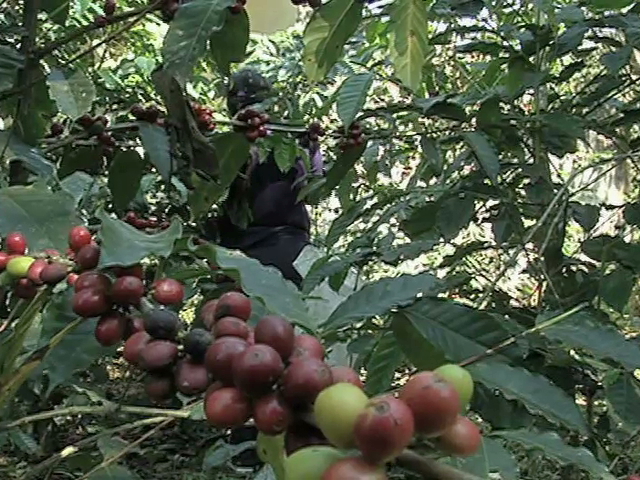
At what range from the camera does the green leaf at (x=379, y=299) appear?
65cm

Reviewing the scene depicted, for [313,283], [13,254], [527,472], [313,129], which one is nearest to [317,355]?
[13,254]

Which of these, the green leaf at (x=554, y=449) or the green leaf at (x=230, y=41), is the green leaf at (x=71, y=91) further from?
the green leaf at (x=554, y=449)

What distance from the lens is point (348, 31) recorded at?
0.90 meters

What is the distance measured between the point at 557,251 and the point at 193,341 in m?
1.02

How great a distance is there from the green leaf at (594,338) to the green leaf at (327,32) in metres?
0.38

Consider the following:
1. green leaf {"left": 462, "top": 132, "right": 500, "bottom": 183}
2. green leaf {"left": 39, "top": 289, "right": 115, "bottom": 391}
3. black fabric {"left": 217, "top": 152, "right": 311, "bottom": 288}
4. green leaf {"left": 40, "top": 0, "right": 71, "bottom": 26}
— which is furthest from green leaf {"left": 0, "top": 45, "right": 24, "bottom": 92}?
black fabric {"left": 217, "top": 152, "right": 311, "bottom": 288}

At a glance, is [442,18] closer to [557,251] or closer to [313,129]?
[313,129]

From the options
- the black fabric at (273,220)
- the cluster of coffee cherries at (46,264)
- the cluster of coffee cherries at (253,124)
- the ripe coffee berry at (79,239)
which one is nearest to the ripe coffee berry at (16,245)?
the cluster of coffee cherries at (46,264)

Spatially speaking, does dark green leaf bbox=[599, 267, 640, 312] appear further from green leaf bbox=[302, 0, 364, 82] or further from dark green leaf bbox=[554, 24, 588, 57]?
green leaf bbox=[302, 0, 364, 82]

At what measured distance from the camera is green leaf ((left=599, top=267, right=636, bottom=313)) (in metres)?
1.17

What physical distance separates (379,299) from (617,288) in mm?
625

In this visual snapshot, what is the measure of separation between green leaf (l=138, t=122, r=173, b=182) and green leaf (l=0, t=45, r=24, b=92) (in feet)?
0.53

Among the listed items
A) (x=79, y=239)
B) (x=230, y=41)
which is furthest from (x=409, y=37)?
(x=79, y=239)

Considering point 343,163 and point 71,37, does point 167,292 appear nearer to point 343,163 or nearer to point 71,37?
point 71,37
